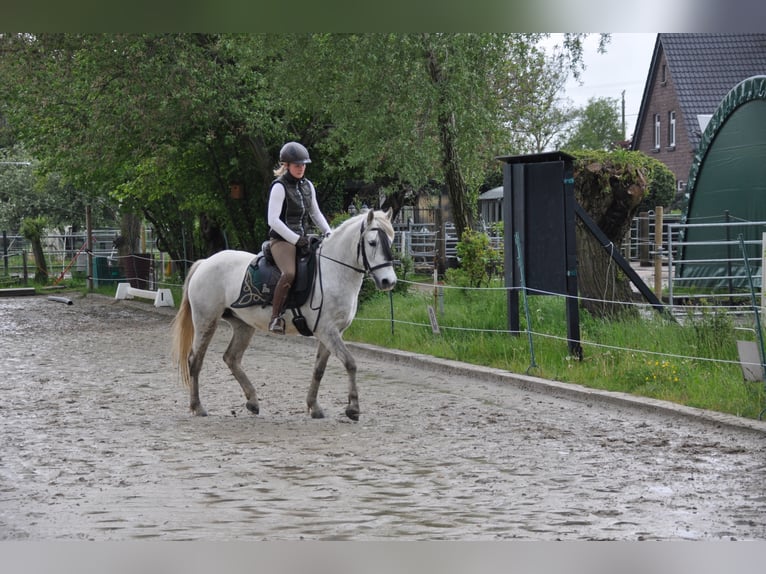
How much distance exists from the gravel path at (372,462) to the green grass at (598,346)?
0.44 m

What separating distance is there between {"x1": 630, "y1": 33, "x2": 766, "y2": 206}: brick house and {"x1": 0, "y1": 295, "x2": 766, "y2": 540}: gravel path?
36420mm

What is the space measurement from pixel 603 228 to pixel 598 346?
3608 millimetres

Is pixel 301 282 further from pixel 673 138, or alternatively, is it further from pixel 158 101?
pixel 673 138

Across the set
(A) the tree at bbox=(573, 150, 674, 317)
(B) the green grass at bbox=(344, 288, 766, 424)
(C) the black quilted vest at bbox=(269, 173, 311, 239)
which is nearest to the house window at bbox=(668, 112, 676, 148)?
(B) the green grass at bbox=(344, 288, 766, 424)

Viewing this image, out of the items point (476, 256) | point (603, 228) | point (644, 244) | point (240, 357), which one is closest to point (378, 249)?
point (240, 357)

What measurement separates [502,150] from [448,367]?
12.5 metres

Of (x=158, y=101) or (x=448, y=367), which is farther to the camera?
(x=158, y=101)

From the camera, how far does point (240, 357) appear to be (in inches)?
470

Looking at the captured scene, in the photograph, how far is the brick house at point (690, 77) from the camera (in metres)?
48.2

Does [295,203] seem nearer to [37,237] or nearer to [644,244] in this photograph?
[644,244]

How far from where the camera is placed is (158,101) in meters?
23.4

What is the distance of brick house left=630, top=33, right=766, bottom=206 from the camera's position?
1896 inches

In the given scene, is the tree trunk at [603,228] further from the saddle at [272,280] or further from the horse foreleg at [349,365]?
the horse foreleg at [349,365]

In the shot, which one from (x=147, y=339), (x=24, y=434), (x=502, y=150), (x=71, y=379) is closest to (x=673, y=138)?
(x=502, y=150)
